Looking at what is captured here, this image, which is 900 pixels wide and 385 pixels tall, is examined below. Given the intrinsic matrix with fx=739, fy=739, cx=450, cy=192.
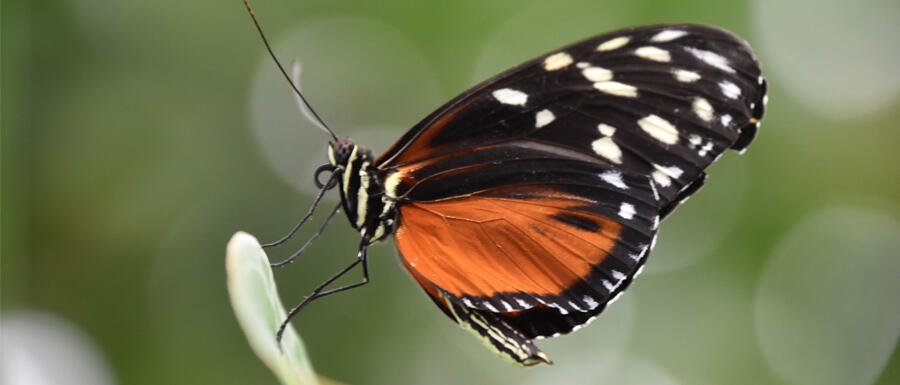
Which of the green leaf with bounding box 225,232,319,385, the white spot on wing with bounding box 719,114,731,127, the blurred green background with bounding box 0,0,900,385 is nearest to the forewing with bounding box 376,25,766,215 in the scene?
the white spot on wing with bounding box 719,114,731,127

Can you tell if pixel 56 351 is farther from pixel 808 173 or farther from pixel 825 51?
pixel 825 51

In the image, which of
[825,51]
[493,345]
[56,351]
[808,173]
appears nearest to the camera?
[493,345]

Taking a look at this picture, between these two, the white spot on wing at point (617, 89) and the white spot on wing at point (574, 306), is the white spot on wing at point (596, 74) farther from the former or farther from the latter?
the white spot on wing at point (574, 306)

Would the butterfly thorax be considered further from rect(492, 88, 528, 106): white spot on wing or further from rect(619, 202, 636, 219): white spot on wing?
rect(619, 202, 636, 219): white spot on wing

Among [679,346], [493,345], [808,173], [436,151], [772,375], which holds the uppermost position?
[436,151]

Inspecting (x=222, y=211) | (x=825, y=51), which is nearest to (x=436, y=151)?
(x=222, y=211)

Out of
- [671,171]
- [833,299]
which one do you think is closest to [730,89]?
[671,171]
